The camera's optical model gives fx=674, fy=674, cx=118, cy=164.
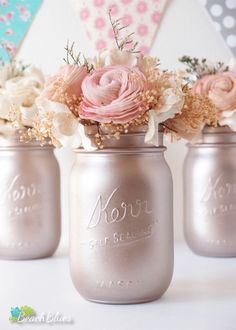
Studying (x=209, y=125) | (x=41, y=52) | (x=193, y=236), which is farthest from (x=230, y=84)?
(x=41, y=52)

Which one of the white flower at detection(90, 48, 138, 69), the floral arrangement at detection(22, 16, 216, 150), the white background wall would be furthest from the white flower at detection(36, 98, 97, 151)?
the white background wall

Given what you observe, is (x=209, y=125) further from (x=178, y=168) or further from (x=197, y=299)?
(x=197, y=299)

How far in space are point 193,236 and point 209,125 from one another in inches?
9.9

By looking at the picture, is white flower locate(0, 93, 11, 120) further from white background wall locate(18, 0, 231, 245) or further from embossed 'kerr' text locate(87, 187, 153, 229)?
embossed 'kerr' text locate(87, 187, 153, 229)

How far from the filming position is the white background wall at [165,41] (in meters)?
1.74

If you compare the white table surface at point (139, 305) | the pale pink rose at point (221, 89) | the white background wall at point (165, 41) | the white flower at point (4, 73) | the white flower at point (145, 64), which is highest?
the white background wall at point (165, 41)

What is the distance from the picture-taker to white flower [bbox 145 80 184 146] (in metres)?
1.03

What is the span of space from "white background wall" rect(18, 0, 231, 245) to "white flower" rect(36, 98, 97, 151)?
72 cm

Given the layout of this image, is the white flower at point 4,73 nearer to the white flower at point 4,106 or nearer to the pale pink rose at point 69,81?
the white flower at point 4,106

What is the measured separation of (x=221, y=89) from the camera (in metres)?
1.43

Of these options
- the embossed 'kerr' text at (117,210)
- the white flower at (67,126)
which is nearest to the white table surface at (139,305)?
the embossed 'kerr' text at (117,210)

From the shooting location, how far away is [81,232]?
108 centimetres

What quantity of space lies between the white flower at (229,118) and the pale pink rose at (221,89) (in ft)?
0.04

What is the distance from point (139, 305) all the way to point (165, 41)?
890mm
